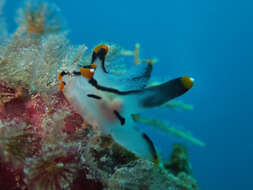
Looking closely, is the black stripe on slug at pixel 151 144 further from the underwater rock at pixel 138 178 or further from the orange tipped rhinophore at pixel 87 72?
the orange tipped rhinophore at pixel 87 72

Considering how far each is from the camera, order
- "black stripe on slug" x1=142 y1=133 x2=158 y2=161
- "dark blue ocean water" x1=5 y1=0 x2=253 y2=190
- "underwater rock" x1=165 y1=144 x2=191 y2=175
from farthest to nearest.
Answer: "dark blue ocean water" x1=5 y1=0 x2=253 y2=190 < "underwater rock" x1=165 y1=144 x2=191 y2=175 < "black stripe on slug" x1=142 y1=133 x2=158 y2=161

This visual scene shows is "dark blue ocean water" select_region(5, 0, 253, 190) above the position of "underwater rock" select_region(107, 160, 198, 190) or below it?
above

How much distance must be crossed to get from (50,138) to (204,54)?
202 ft

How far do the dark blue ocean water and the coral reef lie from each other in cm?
4295

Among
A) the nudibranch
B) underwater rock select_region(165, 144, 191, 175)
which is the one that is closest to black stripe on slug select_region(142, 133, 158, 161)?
the nudibranch

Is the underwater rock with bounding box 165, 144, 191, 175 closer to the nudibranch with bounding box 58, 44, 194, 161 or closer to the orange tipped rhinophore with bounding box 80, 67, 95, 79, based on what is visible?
the nudibranch with bounding box 58, 44, 194, 161

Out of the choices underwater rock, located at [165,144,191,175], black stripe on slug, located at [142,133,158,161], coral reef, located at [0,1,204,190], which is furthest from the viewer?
underwater rock, located at [165,144,191,175]

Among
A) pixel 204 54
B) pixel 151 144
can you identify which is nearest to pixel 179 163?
pixel 151 144

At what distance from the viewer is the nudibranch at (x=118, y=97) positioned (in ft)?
4.89

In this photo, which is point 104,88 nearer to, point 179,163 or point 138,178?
point 138,178

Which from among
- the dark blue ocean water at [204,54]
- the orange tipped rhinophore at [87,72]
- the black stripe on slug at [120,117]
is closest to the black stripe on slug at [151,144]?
the black stripe on slug at [120,117]

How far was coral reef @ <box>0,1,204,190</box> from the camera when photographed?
1227 mm

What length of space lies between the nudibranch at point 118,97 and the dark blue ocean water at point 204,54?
141 feet

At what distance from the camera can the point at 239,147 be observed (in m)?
48.5
